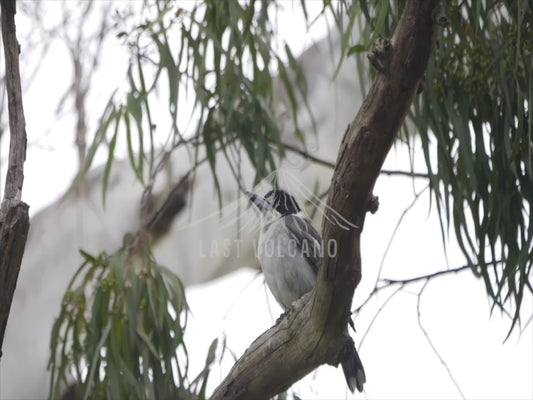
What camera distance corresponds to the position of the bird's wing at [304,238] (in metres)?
2.94

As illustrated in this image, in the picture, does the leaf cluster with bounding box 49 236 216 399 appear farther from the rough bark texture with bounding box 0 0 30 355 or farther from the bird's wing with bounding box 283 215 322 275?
the rough bark texture with bounding box 0 0 30 355

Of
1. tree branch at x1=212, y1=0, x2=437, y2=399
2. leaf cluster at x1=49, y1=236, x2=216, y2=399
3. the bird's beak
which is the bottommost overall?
tree branch at x1=212, y1=0, x2=437, y2=399

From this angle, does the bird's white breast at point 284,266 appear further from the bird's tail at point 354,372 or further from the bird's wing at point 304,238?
the bird's tail at point 354,372

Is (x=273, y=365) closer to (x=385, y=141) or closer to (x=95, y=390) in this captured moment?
(x=385, y=141)

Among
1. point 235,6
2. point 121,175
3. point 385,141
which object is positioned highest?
point 121,175

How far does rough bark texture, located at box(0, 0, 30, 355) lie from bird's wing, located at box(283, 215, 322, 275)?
1093mm

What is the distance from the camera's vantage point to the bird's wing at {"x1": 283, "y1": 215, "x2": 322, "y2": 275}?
294 cm

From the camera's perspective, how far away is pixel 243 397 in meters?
2.18

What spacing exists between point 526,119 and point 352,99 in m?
1.39

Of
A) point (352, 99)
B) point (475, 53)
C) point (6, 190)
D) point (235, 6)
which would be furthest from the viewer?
point (352, 99)

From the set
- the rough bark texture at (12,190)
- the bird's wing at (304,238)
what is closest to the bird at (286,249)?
the bird's wing at (304,238)

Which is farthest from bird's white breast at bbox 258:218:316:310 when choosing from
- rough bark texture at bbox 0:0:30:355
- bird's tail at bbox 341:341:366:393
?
rough bark texture at bbox 0:0:30:355

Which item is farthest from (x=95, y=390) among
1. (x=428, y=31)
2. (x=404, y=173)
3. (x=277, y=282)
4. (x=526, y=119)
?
(x=428, y=31)

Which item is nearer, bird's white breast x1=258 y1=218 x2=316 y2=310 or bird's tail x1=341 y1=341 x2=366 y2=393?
bird's tail x1=341 y1=341 x2=366 y2=393
